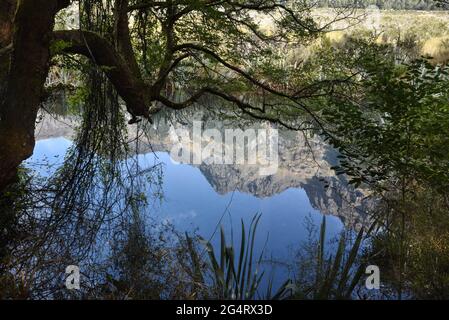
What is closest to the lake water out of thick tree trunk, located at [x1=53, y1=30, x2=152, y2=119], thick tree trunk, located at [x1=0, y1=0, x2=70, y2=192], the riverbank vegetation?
the riverbank vegetation

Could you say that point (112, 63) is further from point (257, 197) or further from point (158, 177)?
point (257, 197)

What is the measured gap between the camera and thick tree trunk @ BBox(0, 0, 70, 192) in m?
2.34

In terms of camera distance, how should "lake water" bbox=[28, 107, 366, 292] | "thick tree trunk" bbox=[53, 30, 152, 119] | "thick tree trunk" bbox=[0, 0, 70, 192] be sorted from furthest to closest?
"lake water" bbox=[28, 107, 366, 292], "thick tree trunk" bbox=[53, 30, 152, 119], "thick tree trunk" bbox=[0, 0, 70, 192]

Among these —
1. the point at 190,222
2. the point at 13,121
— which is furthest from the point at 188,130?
the point at 13,121

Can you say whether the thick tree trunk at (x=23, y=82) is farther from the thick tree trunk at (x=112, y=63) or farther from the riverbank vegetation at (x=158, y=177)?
the thick tree trunk at (x=112, y=63)

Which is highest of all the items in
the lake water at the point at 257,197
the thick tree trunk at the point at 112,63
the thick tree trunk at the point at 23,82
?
the thick tree trunk at the point at 112,63

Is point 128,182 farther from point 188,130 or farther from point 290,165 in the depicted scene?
point 188,130

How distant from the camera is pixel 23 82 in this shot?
2.38m

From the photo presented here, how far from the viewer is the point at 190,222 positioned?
5613 millimetres

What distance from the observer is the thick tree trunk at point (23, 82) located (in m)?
2.34

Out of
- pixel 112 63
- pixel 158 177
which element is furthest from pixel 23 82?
pixel 158 177

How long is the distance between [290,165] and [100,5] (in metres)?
7.43

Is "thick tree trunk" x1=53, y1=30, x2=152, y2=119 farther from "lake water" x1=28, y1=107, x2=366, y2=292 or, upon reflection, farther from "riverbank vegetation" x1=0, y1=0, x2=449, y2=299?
"lake water" x1=28, y1=107, x2=366, y2=292

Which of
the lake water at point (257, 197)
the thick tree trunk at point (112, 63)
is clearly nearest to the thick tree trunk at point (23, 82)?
the thick tree trunk at point (112, 63)
